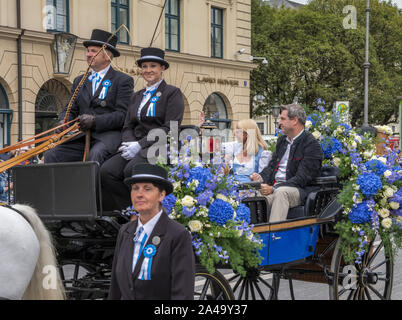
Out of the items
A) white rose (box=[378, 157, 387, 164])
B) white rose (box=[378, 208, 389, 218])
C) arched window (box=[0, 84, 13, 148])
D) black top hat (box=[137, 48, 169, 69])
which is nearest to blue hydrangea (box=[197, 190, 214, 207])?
black top hat (box=[137, 48, 169, 69])

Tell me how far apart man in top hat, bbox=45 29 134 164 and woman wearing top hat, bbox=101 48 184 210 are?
3.7 inches

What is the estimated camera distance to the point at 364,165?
6336 mm

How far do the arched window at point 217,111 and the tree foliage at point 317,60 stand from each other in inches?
404

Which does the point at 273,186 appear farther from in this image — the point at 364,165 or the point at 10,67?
the point at 10,67

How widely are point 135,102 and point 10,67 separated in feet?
49.3

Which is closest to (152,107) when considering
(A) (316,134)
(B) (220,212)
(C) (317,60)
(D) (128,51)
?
(B) (220,212)

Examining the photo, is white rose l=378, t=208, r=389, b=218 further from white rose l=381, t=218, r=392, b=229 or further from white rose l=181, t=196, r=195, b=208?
white rose l=181, t=196, r=195, b=208

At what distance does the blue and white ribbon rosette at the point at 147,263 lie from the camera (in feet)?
11.5

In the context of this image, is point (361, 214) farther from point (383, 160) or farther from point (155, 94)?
point (155, 94)

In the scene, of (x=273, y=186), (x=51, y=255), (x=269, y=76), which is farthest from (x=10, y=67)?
(x=269, y=76)

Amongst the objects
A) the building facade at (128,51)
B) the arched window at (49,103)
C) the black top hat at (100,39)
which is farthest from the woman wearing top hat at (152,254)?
the arched window at (49,103)

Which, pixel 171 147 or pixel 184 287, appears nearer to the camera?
pixel 184 287

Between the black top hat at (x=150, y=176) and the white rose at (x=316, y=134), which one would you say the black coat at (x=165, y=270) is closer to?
the black top hat at (x=150, y=176)

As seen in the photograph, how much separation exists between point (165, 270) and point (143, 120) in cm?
199
